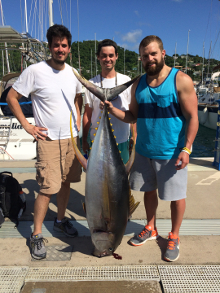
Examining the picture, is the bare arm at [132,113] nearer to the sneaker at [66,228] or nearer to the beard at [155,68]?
the beard at [155,68]

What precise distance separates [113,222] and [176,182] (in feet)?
2.25

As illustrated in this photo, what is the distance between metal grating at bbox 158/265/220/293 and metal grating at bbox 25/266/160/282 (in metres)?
0.08

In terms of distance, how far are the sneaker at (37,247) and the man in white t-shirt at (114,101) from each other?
971mm

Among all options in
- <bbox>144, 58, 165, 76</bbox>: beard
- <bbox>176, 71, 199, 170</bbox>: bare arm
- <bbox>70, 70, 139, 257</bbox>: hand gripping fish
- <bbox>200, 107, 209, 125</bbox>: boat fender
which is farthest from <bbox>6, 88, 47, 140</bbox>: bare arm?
<bbox>200, 107, 209, 125</bbox>: boat fender

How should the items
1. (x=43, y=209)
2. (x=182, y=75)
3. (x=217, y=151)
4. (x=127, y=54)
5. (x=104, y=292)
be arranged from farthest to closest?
(x=127, y=54) → (x=217, y=151) → (x=43, y=209) → (x=182, y=75) → (x=104, y=292)

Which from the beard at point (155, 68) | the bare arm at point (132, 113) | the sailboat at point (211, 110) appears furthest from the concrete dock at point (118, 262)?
the sailboat at point (211, 110)

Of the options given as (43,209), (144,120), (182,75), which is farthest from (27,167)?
(182,75)

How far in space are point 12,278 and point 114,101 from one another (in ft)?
5.69

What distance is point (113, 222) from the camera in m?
1.61

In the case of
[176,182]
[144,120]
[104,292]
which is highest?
[144,120]

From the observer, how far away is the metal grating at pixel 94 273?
1700mm

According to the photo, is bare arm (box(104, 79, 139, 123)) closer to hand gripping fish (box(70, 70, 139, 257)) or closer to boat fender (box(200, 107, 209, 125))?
hand gripping fish (box(70, 70, 139, 257))

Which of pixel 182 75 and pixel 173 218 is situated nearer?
pixel 182 75

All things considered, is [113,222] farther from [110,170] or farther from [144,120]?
[144,120]
